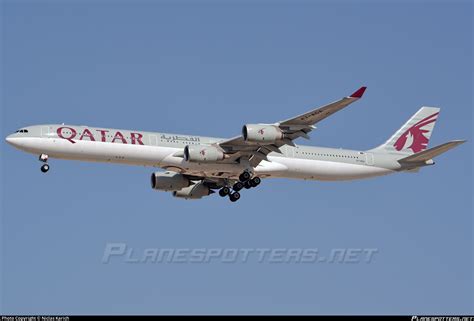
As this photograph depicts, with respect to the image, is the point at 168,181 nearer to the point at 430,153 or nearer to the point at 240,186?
the point at 240,186

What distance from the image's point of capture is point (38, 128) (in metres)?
53.2

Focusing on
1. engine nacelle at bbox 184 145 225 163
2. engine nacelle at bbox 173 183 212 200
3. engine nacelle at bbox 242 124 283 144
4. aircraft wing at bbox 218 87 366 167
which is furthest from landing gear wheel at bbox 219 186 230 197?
engine nacelle at bbox 242 124 283 144

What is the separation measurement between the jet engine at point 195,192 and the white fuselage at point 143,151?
4120 millimetres

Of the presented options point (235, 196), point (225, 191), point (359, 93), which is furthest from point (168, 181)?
point (359, 93)

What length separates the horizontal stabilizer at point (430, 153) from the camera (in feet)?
174

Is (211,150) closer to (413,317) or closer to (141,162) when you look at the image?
(141,162)

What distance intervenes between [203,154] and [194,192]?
784 cm

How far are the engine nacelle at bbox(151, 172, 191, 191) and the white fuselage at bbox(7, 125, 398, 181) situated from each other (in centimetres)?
344

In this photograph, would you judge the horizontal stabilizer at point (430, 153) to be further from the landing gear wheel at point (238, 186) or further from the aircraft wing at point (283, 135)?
the landing gear wheel at point (238, 186)

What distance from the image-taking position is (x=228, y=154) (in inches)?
2120

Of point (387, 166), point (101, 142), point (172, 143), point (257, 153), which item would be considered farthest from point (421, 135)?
point (101, 142)

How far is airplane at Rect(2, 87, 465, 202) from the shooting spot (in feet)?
170

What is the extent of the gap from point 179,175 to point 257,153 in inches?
273

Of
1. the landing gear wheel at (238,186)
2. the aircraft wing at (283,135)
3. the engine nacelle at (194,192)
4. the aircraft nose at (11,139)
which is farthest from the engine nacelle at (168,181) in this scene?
the aircraft nose at (11,139)
